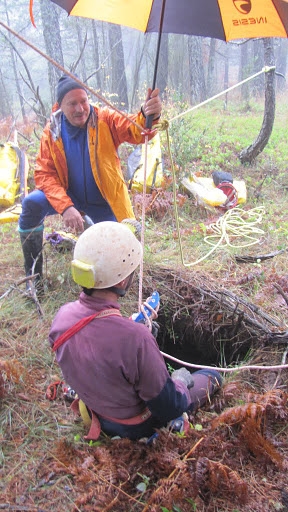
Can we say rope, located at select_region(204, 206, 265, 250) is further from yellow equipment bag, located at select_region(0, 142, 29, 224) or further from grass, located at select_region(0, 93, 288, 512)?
yellow equipment bag, located at select_region(0, 142, 29, 224)

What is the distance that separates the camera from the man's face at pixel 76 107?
2971mm

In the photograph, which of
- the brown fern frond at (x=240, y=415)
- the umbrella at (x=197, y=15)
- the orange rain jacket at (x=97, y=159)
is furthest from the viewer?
the orange rain jacket at (x=97, y=159)

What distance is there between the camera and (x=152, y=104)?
2.52 meters

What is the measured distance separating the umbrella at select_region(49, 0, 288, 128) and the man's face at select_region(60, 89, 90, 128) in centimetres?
65

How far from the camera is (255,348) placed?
2.84 metres

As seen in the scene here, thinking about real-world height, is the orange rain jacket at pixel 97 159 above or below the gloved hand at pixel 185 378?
above

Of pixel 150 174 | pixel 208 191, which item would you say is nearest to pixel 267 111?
pixel 208 191

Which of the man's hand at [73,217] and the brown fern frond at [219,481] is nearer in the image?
the brown fern frond at [219,481]

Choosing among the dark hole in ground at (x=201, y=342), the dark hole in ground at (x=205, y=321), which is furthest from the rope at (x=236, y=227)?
the dark hole in ground at (x=201, y=342)

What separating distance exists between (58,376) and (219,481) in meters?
1.30

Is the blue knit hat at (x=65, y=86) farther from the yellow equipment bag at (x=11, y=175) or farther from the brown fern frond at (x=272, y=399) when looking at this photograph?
the yellow equipment bag at (x=11, y=175)

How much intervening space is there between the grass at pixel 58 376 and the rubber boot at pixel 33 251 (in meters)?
0.13

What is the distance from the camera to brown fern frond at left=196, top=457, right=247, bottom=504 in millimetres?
1687

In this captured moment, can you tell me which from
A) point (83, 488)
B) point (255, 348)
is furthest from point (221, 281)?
point (83, 488)
